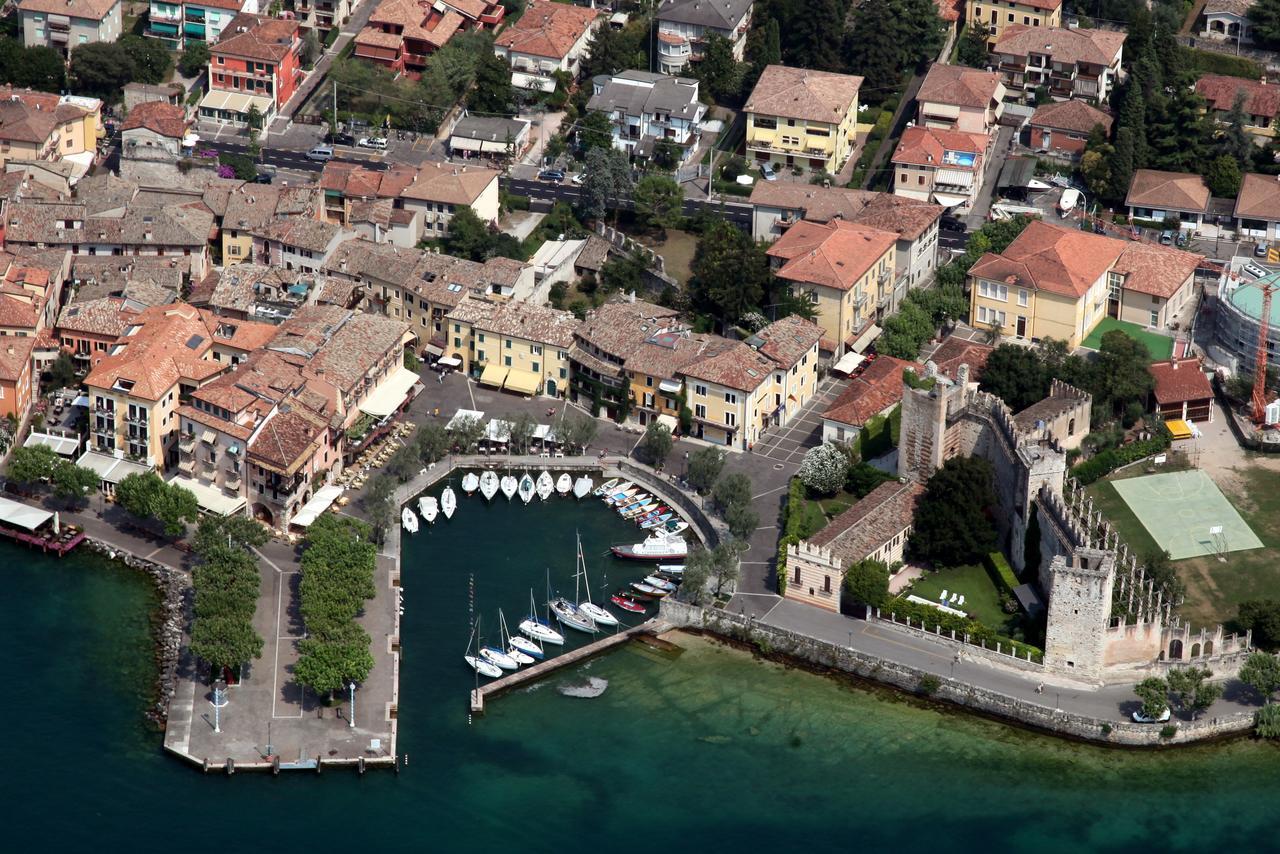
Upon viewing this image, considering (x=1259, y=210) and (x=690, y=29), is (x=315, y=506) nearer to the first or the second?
(x=690, y=29)

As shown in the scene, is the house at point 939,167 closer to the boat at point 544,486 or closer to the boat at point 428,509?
the boat at point 544,486

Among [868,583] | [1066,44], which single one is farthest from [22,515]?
[1066,44]

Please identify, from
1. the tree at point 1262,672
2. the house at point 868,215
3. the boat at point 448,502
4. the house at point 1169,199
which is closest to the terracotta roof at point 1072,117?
the house at point 1169,199

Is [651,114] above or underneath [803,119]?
underneath

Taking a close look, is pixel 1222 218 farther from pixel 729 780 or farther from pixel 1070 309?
pixel 729 780

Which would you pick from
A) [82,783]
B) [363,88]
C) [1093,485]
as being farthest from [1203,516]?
[363,88]
